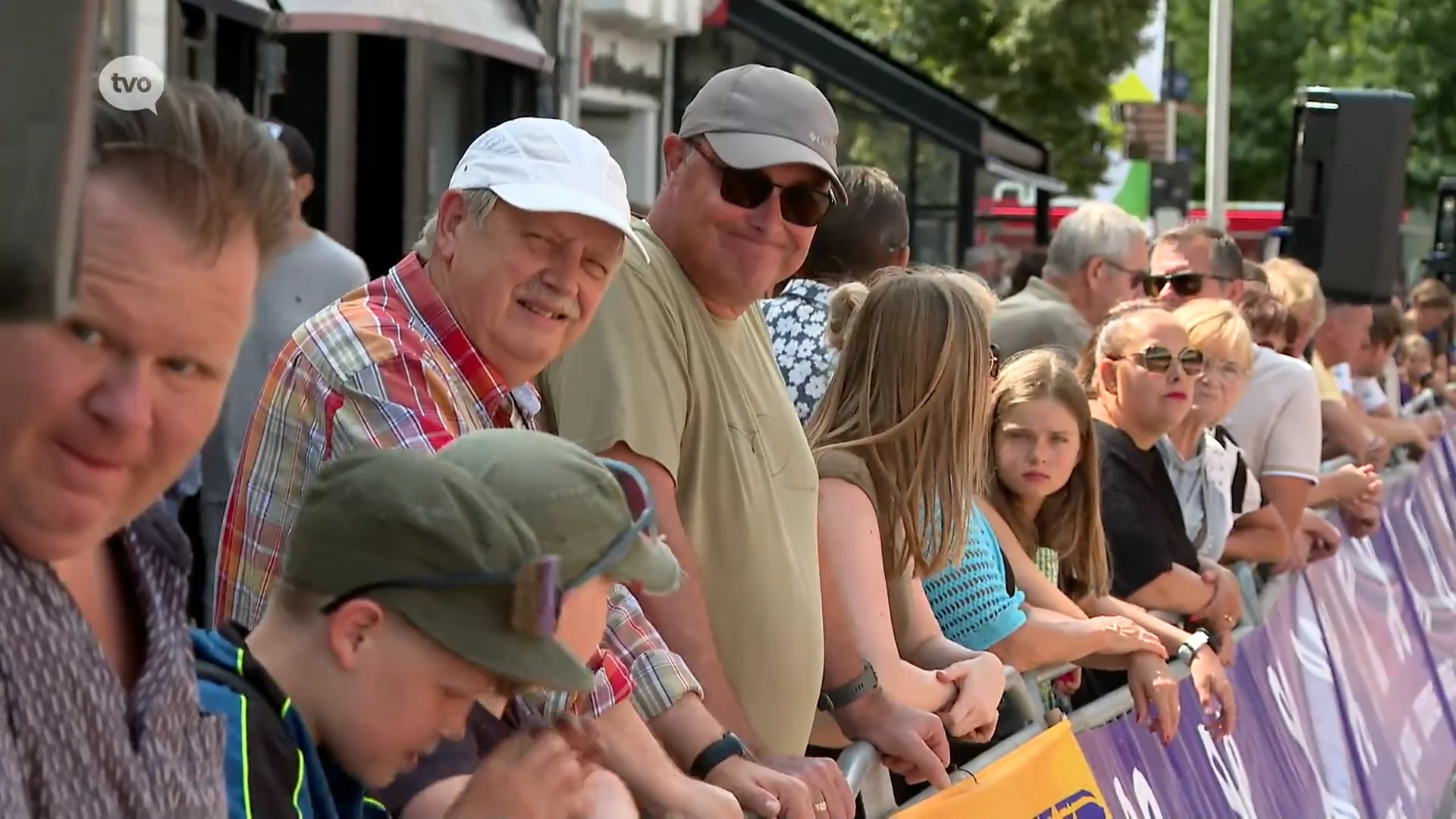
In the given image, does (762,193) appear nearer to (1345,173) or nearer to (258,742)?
(258,742)

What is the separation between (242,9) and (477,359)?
551 centimetres

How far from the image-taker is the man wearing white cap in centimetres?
262

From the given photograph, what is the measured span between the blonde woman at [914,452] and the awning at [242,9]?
436 cm

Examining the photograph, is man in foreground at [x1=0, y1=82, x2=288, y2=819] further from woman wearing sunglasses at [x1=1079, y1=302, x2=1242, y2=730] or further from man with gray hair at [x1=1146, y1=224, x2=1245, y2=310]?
man with gray hair at [x1=1146, y1=224, x2=1245, y2=310]

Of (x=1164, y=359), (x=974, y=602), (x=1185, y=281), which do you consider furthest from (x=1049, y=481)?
(x=1185, y=281)

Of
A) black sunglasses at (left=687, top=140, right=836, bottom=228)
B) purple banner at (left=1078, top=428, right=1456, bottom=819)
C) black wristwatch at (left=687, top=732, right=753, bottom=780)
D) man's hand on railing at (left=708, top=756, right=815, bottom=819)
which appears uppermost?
black sunglasses at (left=687, top=140, right=836, bottom=228)

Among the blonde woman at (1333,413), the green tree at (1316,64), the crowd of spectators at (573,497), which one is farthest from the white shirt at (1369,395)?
the green tree at (1316,64)

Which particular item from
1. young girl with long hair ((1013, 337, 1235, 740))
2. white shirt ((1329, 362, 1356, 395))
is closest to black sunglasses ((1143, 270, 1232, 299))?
white shirt ((1329, 362, 1356, 395))

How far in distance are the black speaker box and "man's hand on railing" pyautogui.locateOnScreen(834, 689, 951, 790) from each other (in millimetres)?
10009

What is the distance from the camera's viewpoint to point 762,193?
3.59 metres

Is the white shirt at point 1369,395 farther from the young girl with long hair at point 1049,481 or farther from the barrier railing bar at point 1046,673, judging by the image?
the barrier railing bar at point 1046,673

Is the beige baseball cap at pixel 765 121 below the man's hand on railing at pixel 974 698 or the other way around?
the other way around

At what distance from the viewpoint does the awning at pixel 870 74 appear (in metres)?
17.8

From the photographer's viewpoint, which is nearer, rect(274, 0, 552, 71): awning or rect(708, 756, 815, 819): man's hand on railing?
rect(708, 756, 815, 819): man's hand on railing
